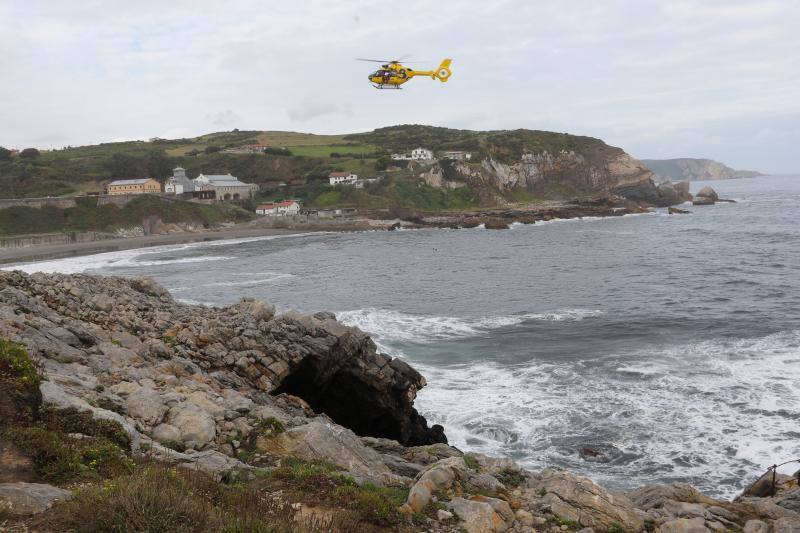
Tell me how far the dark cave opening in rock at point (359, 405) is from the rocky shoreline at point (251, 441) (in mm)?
128

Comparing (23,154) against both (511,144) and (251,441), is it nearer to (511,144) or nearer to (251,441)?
(511,144)

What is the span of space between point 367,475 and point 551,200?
120827 mm

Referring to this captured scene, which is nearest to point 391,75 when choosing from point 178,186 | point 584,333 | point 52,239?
point 584,333

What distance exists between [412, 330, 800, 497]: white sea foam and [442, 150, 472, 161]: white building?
10362 centimetres

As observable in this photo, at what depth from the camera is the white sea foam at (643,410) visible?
1658 centimetres

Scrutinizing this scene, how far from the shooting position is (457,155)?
129500 mm

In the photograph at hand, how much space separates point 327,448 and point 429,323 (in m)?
22.0

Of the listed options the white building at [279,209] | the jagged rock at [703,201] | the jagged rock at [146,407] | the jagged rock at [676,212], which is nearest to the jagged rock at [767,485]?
the jagged rock at [146,407]

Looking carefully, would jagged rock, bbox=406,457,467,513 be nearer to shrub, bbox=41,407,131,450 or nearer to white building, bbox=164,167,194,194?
shrub, bbox=41,407,131,450

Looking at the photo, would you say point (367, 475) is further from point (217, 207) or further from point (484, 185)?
point (484, 185)

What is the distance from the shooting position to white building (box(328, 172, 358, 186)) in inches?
4616

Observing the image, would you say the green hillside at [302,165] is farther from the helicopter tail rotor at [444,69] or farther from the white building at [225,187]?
the helicopter tail rotor at [444,69]

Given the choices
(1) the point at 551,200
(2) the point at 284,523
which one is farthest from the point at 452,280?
(1) the point at 551,200

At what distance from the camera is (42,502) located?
5988 millimetres
